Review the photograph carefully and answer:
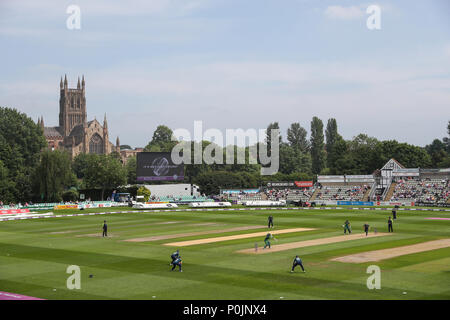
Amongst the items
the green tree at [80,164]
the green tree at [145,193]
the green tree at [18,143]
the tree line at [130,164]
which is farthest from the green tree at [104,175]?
the green tree at [80,164]

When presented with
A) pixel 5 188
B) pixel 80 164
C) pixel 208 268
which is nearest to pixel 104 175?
pixel 5 188

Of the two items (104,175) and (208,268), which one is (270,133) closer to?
(104,175)

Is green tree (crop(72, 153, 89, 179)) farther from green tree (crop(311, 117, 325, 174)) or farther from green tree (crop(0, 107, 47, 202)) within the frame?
green tree (crop(311, 117, 325, 174))

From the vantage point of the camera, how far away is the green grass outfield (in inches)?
976

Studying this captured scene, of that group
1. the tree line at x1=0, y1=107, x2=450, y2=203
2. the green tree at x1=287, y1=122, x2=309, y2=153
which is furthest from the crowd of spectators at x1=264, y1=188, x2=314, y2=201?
the green tree at x1=287, y1=122, x2=309, y2=153

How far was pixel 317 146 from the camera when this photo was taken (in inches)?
6171

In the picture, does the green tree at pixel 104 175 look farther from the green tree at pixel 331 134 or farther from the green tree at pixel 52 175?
the green tree at pixel 331 134

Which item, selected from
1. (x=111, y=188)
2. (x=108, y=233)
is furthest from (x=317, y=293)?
(x=111, y=188)

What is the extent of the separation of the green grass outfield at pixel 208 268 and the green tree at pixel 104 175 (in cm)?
5954

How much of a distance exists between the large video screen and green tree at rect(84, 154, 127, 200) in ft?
36.8

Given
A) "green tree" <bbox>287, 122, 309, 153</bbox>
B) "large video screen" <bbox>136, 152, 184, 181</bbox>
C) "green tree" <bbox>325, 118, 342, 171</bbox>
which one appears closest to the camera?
"large video screen" <bbox>136, 152, 184, 181</bbox>

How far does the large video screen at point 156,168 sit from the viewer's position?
103750mm

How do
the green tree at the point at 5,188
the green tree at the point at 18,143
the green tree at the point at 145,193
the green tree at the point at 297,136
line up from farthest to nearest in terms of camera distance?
the green tree at the point at 297,136 → the green tree at the point at 18,143 → the green tree at the point at 5,188 → the green tree at the point at 145,193
